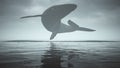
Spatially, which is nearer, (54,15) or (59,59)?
(59,59)

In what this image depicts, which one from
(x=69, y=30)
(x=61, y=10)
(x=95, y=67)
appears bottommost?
(x=69, y=30)

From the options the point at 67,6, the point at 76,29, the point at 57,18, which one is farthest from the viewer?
the point at 76,29

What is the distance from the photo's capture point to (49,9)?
54625 millimetres

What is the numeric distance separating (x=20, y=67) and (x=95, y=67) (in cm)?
691

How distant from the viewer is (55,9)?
178 feet

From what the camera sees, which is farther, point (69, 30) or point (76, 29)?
point (69, 30)

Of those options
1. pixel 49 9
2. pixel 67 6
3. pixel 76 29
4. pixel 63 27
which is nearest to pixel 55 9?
pixel 49 9

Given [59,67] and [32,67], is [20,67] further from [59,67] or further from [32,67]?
[59,67]

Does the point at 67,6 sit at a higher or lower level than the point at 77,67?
higher

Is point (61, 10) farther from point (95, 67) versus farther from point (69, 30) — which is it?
point (95, 67)

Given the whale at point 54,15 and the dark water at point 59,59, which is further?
the whale at point 54,15

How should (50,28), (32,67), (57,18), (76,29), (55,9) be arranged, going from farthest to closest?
(76,29), (50,28), (57,18), (55,9), (32,67)

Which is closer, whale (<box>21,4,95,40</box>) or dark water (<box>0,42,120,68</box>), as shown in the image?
dark water (<box>0,42,120,68</box>)

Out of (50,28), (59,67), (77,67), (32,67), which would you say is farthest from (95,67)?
(50,28)
